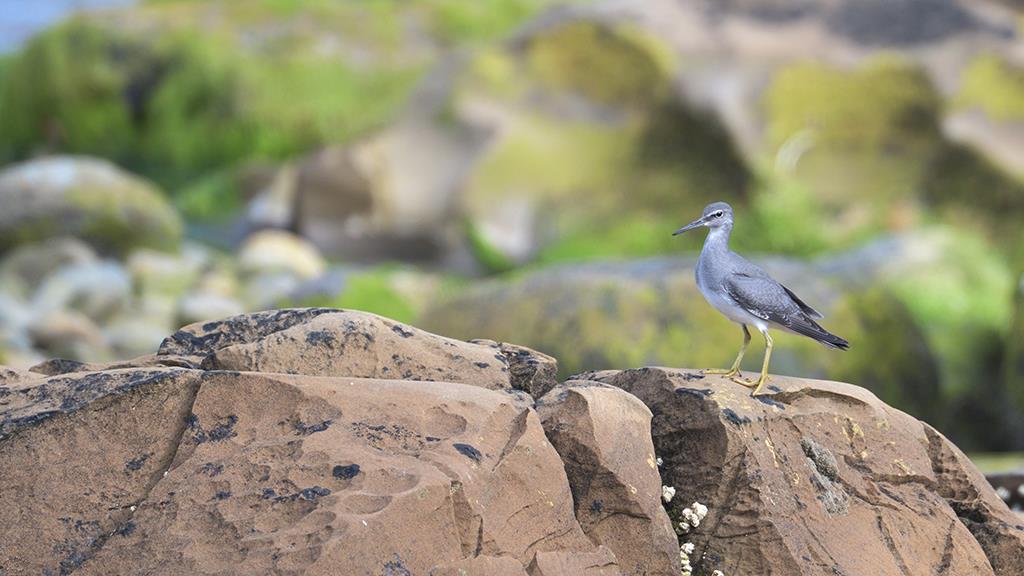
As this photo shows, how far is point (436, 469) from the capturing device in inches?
162

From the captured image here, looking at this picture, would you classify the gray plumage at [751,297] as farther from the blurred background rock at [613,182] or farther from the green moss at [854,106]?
the green moss at [854,106]

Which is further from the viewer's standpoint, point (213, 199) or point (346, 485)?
point (213, 199)

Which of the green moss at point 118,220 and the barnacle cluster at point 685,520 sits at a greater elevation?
the barnacle cluster at point 685,520

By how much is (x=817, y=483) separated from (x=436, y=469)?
1647 mm

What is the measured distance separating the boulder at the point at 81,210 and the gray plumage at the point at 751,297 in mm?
13811

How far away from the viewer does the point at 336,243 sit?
18.9 metres

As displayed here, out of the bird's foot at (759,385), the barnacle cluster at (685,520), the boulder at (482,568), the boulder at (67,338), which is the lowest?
the boulder at (67,338)

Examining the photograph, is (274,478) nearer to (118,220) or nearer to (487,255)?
(487,255)

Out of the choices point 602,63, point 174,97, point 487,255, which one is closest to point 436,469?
point 487,255

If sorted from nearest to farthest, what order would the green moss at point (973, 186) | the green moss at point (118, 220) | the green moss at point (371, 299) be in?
the green moss at point (371, 299) < the green moss at point (973, 186) < the green moss at point (118, 220)

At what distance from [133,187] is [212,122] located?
864 centimetres

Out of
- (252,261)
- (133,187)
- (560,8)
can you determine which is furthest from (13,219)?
(560,8)

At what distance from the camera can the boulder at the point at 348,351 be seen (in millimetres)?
4711

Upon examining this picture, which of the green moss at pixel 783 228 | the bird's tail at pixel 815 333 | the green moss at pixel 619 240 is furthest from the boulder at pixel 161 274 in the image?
the bird's tail at pixel 815 333
